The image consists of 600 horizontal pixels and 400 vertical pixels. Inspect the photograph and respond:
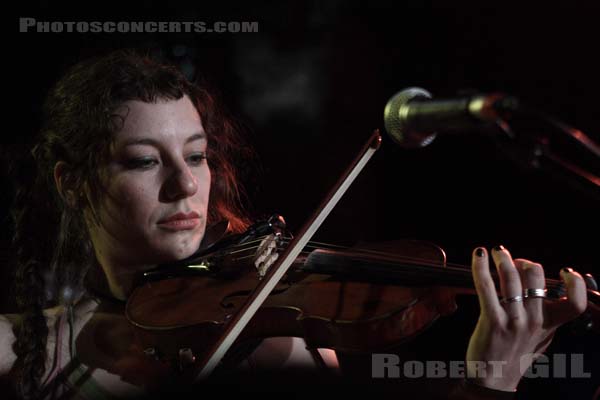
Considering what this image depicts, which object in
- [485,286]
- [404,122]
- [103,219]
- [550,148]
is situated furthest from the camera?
[103,219]

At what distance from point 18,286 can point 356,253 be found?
2.87ft

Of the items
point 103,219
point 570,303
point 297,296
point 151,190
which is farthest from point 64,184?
point 570,303

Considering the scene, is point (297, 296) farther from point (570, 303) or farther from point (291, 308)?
point (570, 303)

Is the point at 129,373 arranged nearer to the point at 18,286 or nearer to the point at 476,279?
the point at 18,286

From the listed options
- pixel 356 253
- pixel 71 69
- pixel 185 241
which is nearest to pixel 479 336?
pixel 356 253

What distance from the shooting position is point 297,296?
1.28m

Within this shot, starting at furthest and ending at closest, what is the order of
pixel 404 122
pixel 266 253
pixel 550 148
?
pixel 266 253 → pixel 404 122 → pixel 550 148

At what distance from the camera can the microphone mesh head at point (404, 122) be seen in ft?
2.79

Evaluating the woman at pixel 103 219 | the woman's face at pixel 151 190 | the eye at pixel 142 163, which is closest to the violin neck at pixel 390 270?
the woman at pixel 103 219

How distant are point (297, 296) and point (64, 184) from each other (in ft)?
2.30

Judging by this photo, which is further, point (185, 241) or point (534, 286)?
point (185, 241)

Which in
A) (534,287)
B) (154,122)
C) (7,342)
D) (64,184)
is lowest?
(7,342)

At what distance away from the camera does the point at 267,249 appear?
1.41m

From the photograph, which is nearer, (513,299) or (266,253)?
(513,299)
